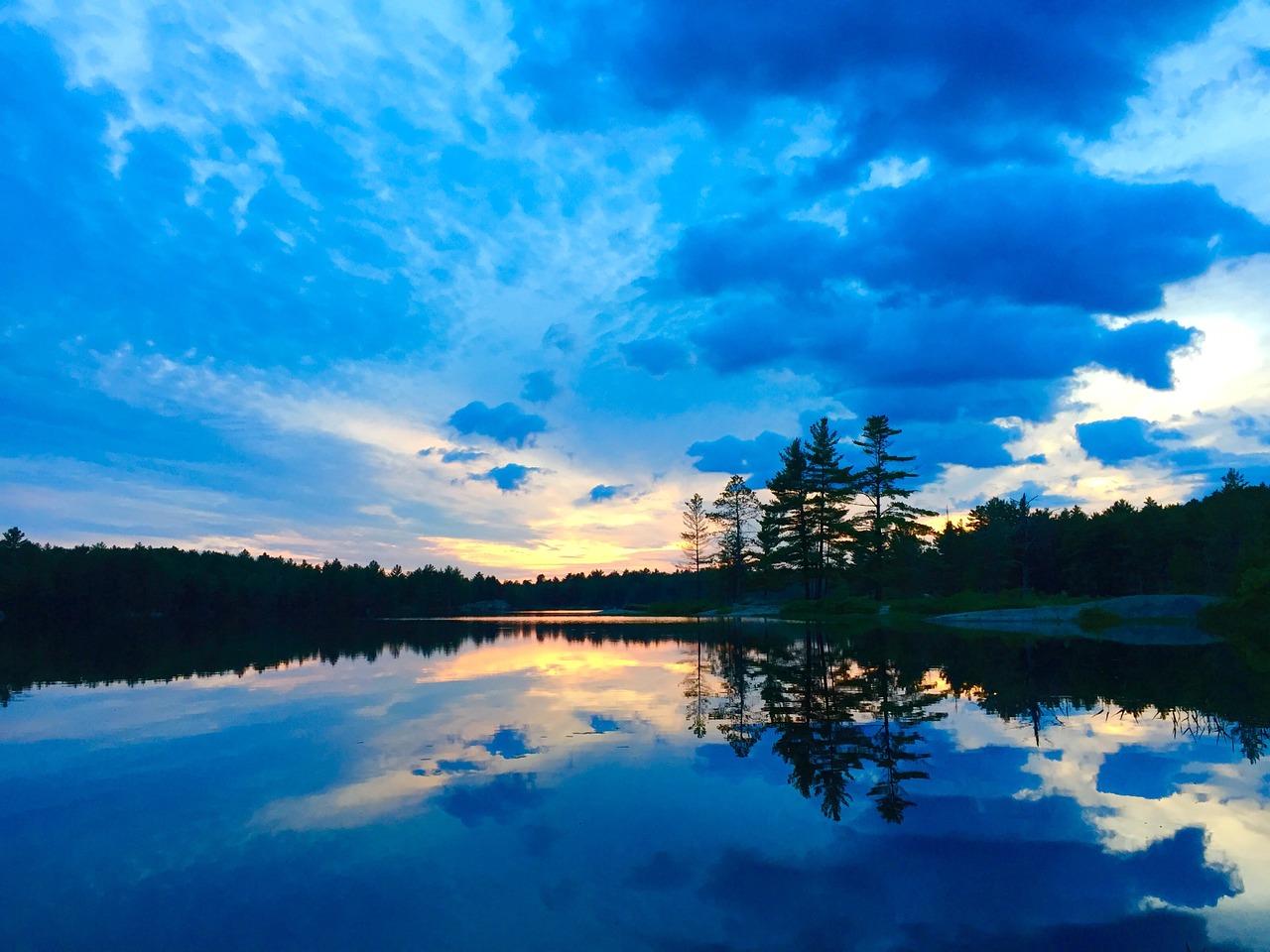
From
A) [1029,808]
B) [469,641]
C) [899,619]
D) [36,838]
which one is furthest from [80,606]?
[1029,808]

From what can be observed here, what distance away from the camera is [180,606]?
13712cm

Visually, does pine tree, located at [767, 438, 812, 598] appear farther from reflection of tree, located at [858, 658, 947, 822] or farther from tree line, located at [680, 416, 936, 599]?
reflection of tree, located at [858, 658, 947, 822]

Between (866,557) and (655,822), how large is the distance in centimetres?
6096

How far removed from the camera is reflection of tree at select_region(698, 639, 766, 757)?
12896 millimetres

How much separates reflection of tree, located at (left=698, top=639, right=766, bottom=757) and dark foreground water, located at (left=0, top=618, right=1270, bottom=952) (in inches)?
6.0

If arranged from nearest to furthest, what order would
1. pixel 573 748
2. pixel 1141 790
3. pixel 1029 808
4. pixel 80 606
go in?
1. pixel 1029 808
2. pixel 1141 790
3. pixel 573 748
4. pixel 80 606

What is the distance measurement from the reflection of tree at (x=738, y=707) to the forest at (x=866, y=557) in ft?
109

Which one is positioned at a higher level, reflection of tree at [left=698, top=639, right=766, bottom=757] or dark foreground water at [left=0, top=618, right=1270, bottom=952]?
reflection of tree at [left=698, top=639, right=766, bottom=757]

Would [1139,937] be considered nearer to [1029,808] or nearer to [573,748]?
[1029,808]

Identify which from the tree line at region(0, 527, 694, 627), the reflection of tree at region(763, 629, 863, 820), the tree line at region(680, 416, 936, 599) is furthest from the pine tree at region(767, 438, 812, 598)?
the tree line at region(0, 527, 694, 627)

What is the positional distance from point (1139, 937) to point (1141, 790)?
4631 mm

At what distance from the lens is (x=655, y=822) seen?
8.52 m

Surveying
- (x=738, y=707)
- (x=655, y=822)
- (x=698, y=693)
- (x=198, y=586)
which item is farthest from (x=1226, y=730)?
(x=198, y=586)

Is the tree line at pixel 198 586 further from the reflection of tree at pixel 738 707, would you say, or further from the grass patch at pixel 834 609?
the reflection of tree at pixel 738 707
